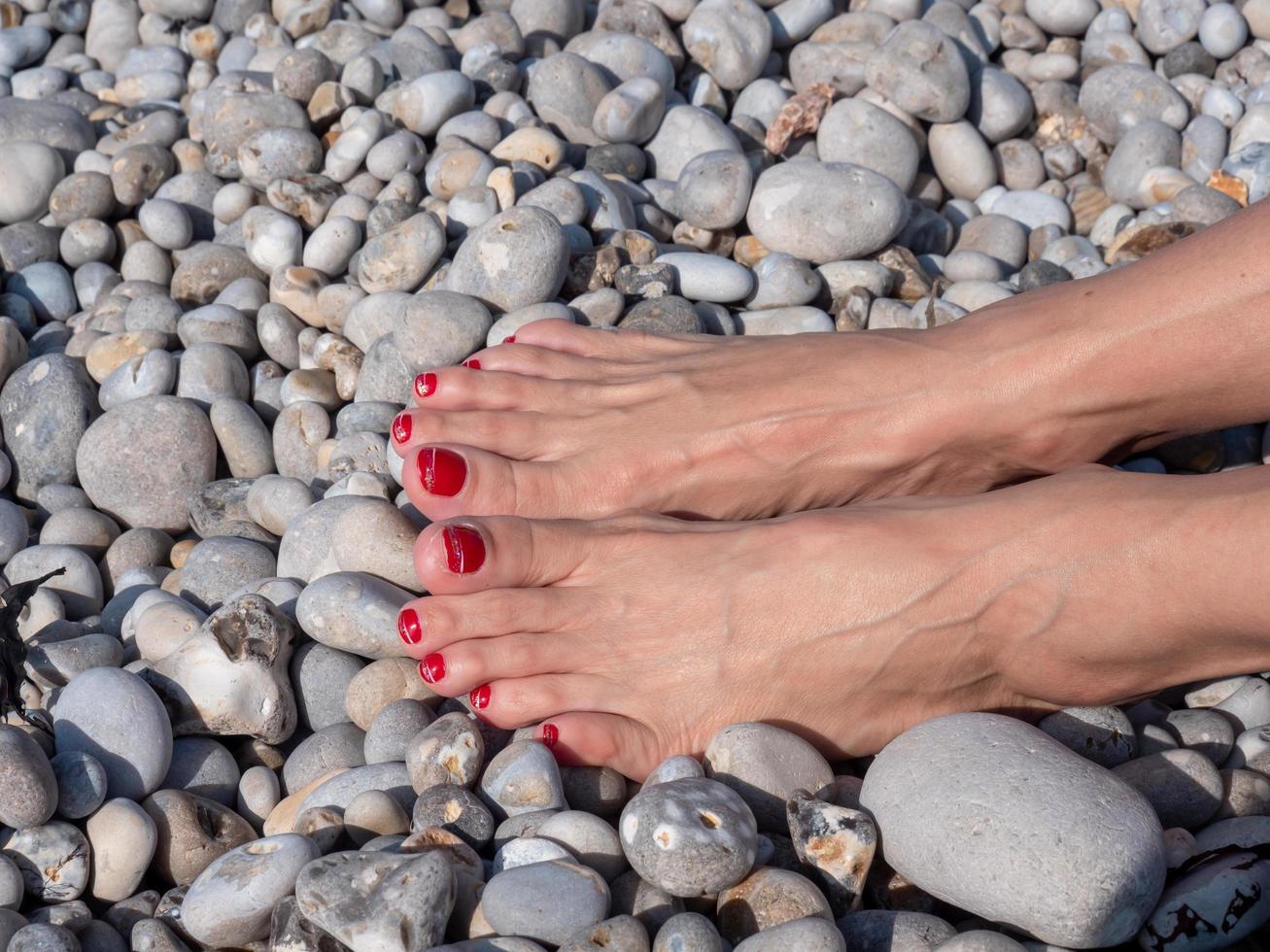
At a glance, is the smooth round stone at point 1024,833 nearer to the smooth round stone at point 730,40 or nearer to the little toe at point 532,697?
the little toe at point 532,697

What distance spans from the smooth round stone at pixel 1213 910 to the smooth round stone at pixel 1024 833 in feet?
0.12

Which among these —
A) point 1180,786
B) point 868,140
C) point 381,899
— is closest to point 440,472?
point 381,899

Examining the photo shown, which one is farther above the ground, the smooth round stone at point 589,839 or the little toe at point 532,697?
the smooth round stone at point 589,839

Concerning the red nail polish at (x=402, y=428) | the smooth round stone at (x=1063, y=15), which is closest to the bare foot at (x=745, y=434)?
the red nail polish at (x=402, y=428)

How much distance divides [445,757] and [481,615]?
28 cm

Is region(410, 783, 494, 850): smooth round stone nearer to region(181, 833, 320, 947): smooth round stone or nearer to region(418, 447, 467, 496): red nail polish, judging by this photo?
region(181, 833, 320, 947): smooth round stone

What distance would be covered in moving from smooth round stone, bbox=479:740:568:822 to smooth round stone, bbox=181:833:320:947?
9.7 inches

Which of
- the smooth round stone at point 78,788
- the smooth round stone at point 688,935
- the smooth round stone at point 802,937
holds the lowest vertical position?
the smooth round stone at point 78,788

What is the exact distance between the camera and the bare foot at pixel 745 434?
1.94m

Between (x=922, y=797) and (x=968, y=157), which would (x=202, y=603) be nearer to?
(x=922, y=797)

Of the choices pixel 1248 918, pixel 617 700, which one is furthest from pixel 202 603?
pixel 1248 918

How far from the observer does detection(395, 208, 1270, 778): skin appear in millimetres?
1612

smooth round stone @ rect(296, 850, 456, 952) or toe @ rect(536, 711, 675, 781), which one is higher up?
smooth round stone @ rect(296, 850, 456, 952)

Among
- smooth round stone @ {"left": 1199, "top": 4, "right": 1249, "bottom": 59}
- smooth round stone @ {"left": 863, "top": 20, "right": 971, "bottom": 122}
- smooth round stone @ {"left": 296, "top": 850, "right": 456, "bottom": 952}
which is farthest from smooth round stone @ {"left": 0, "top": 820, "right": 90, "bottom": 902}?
smooth round stone @ {"left": 1199, "top": 4, "right": 1249, "bottom": 59}
